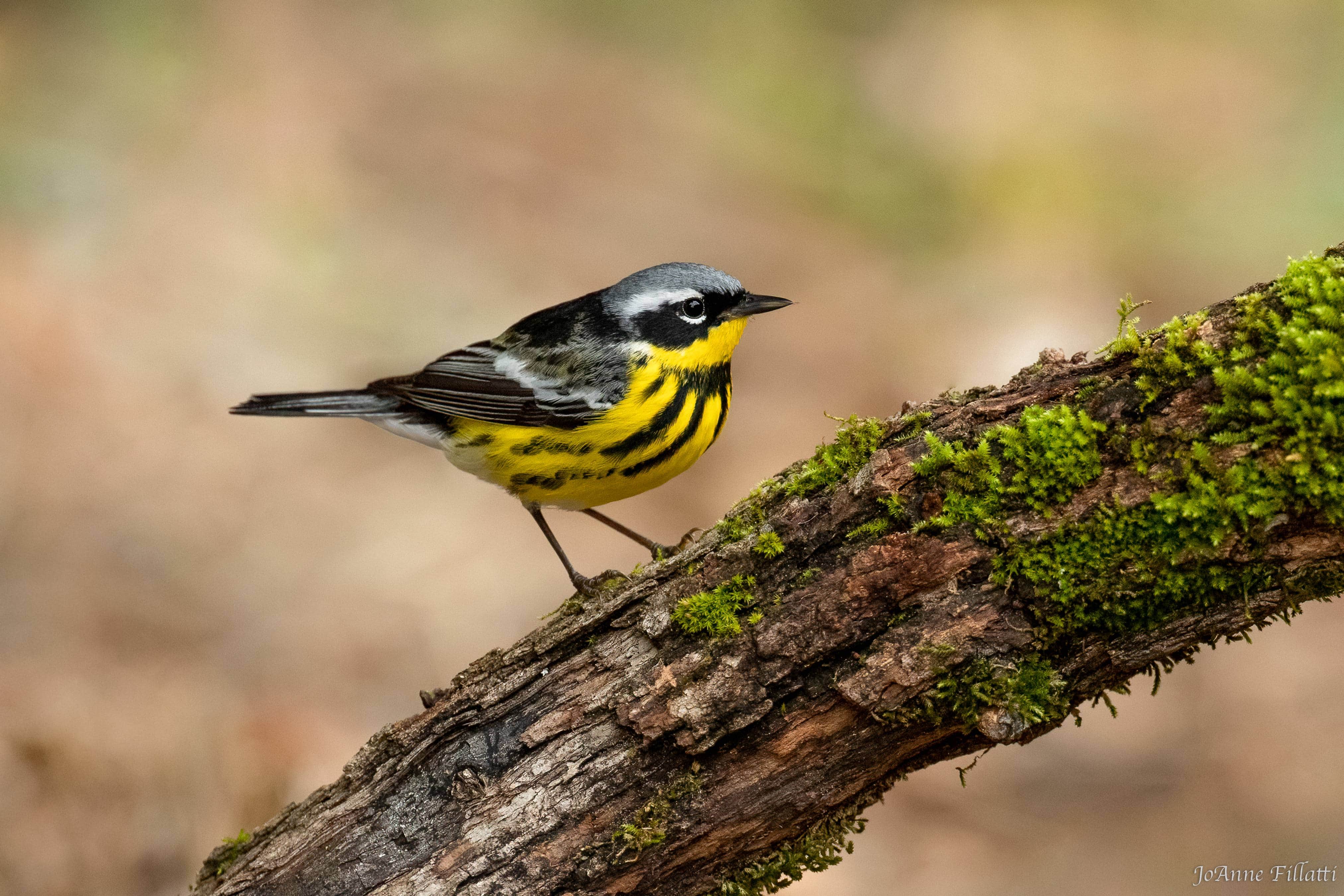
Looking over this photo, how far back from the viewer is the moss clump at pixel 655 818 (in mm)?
2975

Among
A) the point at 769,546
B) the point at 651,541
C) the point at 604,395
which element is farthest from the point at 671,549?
the point at 769,546

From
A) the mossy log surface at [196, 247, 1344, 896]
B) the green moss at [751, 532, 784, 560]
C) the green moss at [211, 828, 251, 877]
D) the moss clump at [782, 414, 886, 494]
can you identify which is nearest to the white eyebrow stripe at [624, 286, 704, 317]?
the mossy log surface at [196, 247, 1344, 896]

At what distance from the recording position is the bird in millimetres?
4688

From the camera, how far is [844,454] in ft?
9.99

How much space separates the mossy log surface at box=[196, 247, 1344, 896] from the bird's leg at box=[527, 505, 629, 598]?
0.90 m

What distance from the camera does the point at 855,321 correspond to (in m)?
8.82

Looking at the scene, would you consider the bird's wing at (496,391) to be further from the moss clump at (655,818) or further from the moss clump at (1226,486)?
the moss clump at (1226,486)

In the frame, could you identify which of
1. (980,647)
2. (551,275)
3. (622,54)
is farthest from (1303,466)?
(622,54)

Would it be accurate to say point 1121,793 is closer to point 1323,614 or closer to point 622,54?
point 1323,614

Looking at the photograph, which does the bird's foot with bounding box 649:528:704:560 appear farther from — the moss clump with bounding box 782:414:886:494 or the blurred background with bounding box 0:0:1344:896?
the blurred background with bounding box 0:0:1344:896

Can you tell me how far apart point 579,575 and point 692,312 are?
4.47 ft

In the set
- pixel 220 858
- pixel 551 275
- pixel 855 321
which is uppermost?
pixel 551 275

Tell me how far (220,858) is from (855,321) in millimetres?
6450

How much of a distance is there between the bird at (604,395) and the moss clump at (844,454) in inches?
59.0
